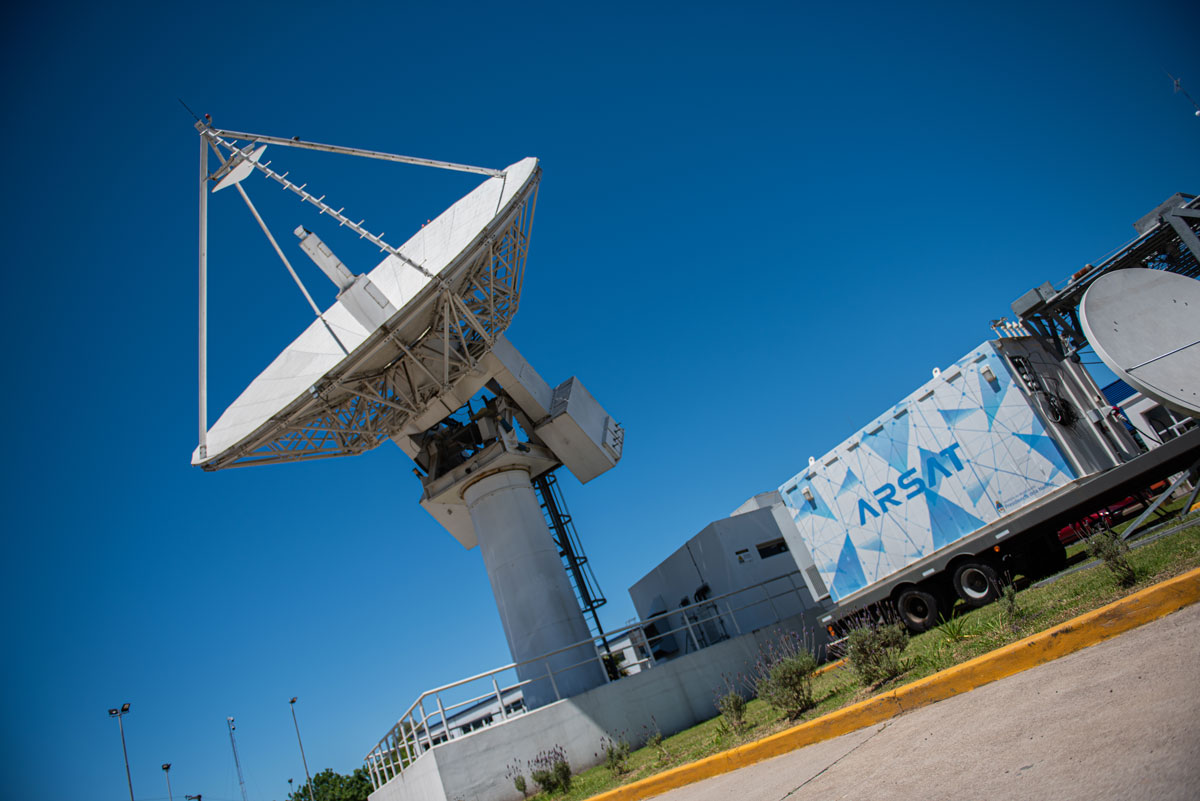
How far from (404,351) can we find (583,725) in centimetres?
902

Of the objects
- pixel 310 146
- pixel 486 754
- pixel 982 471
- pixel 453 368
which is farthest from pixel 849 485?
pixel 310 146

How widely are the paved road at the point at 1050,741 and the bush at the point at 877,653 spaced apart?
1.51 m

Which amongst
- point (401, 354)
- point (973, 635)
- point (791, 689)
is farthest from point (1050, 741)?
point (401, 354)

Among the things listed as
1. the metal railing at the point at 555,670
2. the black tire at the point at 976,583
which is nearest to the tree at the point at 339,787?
the metal railing at the point at 555,670

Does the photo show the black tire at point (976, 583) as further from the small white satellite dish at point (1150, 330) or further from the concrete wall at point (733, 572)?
the concrete wall at point (733, 572)

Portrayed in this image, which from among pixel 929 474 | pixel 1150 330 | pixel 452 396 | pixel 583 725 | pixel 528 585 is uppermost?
pixel 452 396

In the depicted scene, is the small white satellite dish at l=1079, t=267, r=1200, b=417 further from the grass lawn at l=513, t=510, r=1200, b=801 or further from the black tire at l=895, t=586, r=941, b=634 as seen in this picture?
the black tire at l=895, t=586, r=941, b=634

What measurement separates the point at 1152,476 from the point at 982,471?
227cm

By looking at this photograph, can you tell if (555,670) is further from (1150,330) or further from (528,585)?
(1150,330)

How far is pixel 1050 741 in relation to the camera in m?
4.33

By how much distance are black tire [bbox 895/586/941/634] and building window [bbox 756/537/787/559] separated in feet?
29.1

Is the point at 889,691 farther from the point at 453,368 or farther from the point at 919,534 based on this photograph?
the point at 453,368

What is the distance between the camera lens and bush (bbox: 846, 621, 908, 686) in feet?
27.4

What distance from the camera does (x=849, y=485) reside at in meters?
14.3
